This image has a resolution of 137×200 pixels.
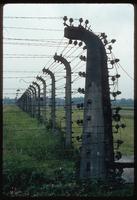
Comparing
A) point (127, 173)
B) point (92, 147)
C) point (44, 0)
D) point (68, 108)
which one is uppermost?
point (44, 0)

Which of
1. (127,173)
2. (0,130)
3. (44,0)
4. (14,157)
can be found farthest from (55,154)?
(44,0)

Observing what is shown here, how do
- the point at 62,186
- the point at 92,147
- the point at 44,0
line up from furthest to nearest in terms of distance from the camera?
1. the point at 92,147
2. the point at 62,186
3. the point at 44,0

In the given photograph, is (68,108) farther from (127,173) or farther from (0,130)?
(0,130)

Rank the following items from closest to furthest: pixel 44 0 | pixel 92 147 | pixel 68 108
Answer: pixel 44 0 < pixel 92 147 < pixel 68 108

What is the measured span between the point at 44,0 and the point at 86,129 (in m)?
3.55

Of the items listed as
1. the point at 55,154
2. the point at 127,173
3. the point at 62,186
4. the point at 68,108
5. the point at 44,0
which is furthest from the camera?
the point at 68,108

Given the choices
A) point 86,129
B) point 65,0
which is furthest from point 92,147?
point 65,0

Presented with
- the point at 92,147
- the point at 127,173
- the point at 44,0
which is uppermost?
the point at 44,0

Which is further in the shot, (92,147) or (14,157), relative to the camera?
(14,157)

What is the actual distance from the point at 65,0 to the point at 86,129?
11.5 feet

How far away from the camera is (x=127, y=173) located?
9086mm

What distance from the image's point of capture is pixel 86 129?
7.77 m

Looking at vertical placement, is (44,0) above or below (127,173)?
above

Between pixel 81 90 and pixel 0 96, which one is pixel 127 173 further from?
pixel 0 96
